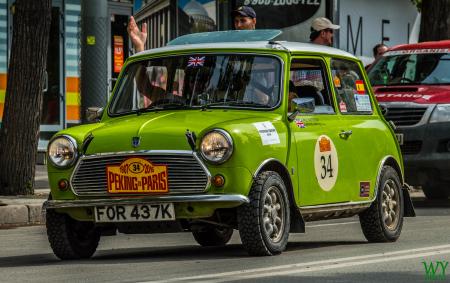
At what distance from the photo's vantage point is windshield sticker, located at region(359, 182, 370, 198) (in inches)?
479

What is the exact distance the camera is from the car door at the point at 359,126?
12.2 meters

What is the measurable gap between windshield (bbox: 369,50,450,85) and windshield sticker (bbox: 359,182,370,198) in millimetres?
6112

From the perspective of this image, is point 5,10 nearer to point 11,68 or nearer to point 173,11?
point 173,11

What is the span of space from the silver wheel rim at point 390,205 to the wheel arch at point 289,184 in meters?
1.38

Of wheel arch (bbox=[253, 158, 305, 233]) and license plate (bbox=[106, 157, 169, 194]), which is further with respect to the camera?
wheel arch (bbox=[253, 158, 305, 233])

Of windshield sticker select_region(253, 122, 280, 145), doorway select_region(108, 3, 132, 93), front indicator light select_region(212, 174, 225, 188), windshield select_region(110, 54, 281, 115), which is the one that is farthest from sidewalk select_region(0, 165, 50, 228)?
doorway select_region(108, 3, 132, 93)

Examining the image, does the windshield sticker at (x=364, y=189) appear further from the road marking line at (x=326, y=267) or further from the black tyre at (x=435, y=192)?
the black tyre at (x=435, y=192)

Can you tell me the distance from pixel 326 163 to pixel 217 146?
1.45 metres

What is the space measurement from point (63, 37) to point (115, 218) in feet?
48.4

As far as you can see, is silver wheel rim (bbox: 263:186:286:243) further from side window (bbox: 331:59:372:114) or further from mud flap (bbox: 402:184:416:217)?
mud flap (bbox: 402:184:416:217)

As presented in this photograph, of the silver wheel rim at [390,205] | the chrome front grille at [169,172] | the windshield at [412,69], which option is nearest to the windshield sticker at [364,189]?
the silver wheel rim at [390,205]

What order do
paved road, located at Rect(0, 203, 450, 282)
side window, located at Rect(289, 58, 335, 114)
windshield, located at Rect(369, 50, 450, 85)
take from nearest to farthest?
paved road, located at Rect(0, 203, 450, 282), side window, located at Rect(289, 58, 335, 114), windshield, located at Rect(369, 50, 450, 85)

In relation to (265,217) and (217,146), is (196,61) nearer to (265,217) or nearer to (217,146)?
(217,146)

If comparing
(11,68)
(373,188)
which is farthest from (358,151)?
(11,68)
